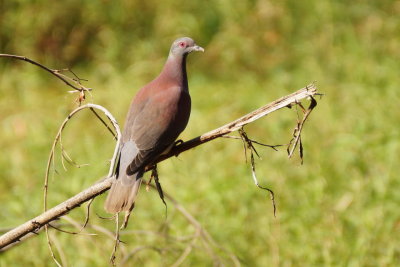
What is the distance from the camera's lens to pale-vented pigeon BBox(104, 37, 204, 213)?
2.53 meters

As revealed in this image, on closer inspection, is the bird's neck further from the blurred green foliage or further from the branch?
the branch

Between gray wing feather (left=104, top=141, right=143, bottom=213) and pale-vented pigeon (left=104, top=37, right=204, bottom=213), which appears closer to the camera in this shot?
gray wing feather (left=104, top=141, right=143, bottom=213)

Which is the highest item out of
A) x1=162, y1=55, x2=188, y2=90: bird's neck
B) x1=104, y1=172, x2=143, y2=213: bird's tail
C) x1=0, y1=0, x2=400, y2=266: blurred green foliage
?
x1=0, y1=0, x2=400, y2=266: blurred green foliage

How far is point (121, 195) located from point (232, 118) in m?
3.21

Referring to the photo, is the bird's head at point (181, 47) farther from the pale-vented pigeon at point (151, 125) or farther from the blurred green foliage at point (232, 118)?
the blurred green foliage at point (232, 118)

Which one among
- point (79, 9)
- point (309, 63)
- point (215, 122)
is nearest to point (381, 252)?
point (215, 122)

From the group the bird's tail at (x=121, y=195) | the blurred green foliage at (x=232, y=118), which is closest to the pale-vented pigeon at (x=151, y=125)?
the bird's tail at (x=121, y=195)

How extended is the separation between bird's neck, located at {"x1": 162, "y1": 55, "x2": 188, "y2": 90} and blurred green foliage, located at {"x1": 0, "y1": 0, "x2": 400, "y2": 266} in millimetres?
425

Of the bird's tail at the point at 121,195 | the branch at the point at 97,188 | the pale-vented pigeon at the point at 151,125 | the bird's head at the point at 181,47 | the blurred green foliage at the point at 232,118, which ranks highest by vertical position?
the blurred green foliage at the point at 232,118

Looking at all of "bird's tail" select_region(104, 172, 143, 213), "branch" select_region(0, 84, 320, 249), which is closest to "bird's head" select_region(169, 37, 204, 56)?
"bird's tail" select_region(104, 172, 143, 213)

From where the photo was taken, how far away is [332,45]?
20.9ft

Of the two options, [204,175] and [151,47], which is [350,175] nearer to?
[204,175]

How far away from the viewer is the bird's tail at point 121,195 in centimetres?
243

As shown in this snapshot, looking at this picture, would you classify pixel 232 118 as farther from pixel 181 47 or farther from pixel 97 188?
pixel 97 188
